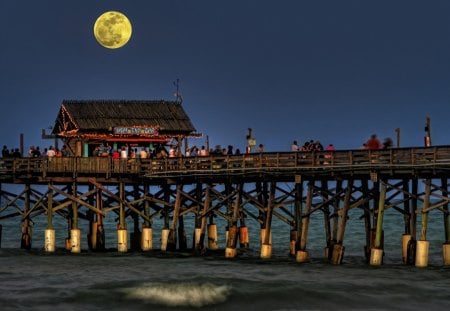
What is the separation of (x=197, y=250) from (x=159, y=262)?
3953mm

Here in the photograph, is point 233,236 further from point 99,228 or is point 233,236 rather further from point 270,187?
point 99,228

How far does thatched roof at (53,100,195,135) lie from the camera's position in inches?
1913

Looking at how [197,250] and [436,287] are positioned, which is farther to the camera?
[197,250]

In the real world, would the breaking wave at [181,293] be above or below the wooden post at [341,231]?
below

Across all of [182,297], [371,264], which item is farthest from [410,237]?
[182,297]

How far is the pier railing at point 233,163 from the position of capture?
3469cm

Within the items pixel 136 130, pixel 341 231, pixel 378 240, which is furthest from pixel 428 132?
pixel 136 130

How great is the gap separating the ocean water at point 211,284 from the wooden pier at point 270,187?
134cm

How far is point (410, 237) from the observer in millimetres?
37250

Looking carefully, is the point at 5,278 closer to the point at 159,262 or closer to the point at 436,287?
the point at 159,262

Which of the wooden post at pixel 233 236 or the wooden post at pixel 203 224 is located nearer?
the wooden post at pixel 233 236

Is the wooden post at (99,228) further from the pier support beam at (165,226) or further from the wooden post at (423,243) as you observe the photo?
the wooden post at (423,243)

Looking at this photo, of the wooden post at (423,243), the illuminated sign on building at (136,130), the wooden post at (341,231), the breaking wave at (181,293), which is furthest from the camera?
the illuminated sign on building at (136,130)

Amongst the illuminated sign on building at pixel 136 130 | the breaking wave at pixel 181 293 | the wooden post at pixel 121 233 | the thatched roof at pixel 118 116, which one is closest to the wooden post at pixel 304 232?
the breaking wave at pixel 181 293
